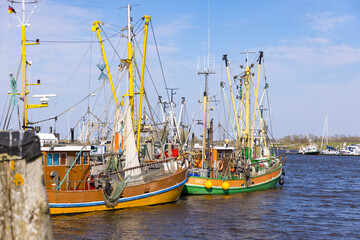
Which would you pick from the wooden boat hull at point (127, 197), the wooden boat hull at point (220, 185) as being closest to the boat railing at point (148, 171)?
the wooden boat hull at point (127, 197)

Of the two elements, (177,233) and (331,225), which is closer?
(177,233)

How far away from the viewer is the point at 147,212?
979 inches

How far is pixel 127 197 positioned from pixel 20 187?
20469 millimetres

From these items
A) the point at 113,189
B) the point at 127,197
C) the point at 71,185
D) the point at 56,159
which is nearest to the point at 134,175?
the point at 127,197

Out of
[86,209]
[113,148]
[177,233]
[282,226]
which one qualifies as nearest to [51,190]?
[86,209]

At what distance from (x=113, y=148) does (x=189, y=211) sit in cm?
621

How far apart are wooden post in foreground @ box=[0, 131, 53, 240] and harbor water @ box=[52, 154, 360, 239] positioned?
48.0 feet

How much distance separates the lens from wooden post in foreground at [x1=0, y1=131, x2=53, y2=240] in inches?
193

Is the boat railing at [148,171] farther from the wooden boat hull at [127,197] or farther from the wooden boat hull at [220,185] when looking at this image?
the wooden boat hull at [220,185]

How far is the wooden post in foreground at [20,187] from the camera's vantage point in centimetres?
489

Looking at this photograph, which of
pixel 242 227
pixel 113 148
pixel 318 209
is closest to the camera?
pixel 242 227

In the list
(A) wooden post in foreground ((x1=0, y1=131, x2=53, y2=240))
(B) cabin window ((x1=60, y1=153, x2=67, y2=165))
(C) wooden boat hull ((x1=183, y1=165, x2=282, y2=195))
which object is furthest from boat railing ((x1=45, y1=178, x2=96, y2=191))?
(A) wooden post in foreground ((x1=0, y1=131, x2=53, y2=240))

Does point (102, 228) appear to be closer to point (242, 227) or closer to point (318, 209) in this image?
point (242, 227)

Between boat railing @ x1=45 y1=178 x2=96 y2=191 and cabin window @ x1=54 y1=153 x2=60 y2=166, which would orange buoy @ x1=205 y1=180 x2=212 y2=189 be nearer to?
boat railing @ x1=45 y1=178 x2=96 y2=191
